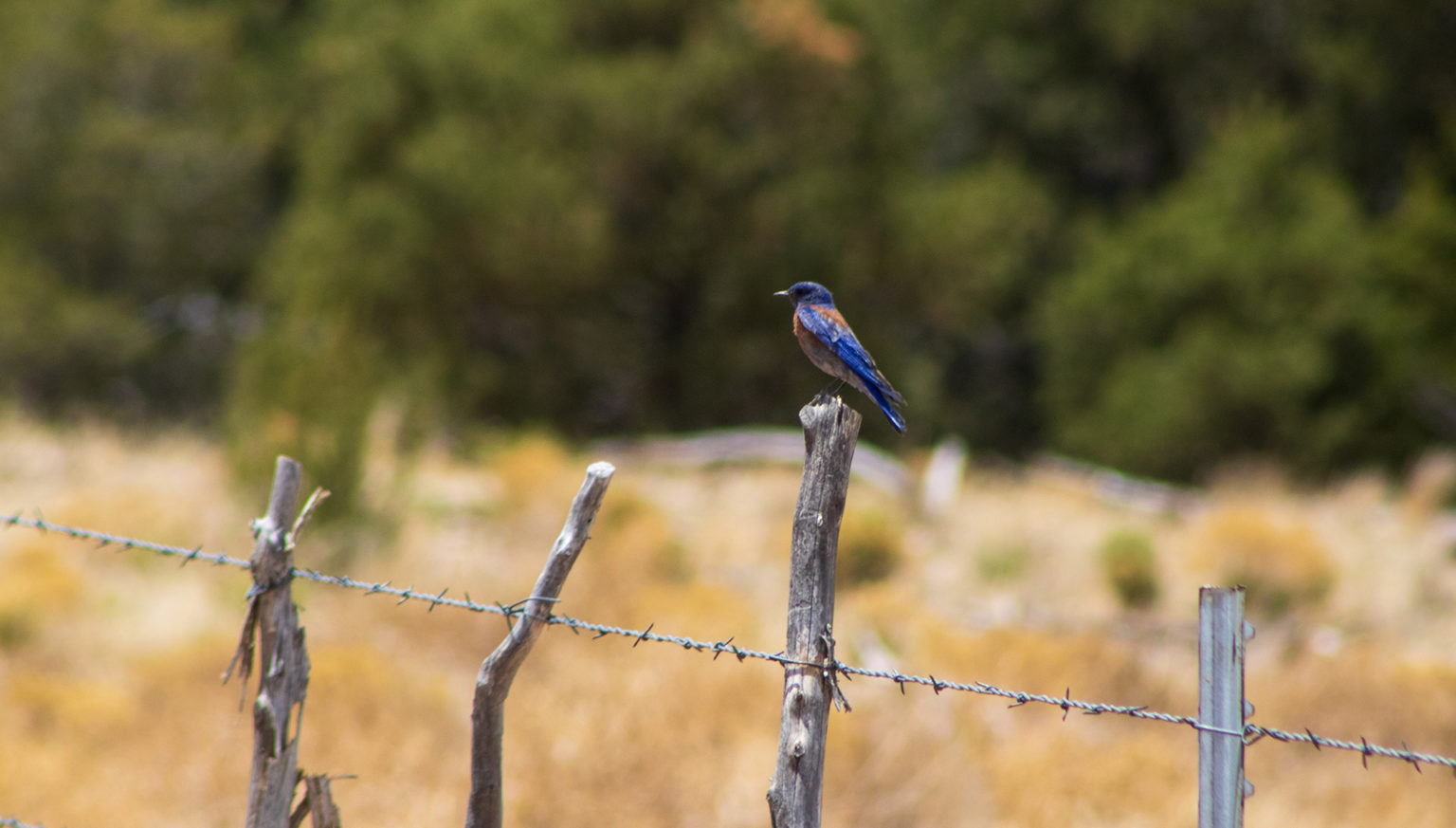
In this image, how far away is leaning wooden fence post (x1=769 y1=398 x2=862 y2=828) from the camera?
2.18 m

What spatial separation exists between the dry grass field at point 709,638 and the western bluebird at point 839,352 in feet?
5.21

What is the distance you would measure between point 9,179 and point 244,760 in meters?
15.6

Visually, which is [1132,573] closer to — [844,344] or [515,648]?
[844,344]

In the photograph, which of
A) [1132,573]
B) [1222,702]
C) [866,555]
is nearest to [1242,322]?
[1132,573]

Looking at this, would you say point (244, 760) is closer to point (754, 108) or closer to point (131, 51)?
point (754, 108)

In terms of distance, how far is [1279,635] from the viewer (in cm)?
746

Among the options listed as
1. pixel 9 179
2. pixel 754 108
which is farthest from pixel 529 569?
pixel 9 179

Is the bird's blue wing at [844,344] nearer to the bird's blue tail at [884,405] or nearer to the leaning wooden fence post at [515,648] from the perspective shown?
the bird's blue tail at [884,405]

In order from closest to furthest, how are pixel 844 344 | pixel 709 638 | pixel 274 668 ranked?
pixel 274 668
pixel 844 344
pixel 709 638

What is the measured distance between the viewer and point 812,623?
2203mm

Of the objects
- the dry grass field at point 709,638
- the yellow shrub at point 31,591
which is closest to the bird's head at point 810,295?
the dry grass field at point 709,638

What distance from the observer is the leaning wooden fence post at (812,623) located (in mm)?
2182

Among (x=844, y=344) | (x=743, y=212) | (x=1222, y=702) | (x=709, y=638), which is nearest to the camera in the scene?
(x=1222, y=702)

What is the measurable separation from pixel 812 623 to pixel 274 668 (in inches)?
42.7
